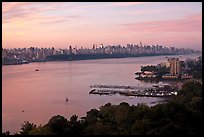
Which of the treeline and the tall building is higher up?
the treeline

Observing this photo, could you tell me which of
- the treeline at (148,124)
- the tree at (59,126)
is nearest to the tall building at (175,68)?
the treeline at (148,124)

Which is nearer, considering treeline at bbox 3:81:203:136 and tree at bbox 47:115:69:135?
treeline at bbox 3:81:203:136

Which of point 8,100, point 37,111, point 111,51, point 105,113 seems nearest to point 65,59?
point 111,51

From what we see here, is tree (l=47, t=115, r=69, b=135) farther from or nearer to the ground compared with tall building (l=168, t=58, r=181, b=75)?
farther from the ground

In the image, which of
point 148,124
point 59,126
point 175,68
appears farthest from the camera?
point 175,68

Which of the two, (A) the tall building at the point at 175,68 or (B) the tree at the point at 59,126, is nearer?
(B) the tree at the point at 59,126

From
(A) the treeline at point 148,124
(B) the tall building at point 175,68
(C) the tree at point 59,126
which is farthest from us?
(B) the tall building at point 175,68

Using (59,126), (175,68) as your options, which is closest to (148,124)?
(59,126)

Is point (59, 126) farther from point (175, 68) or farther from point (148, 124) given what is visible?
point (175, 68)

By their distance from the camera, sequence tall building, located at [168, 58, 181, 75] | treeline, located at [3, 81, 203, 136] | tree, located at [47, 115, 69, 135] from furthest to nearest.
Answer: tall building, located at [168, 58, 181, 75]
tree, located at [47, 115, 69, 135]
treeline, located at [3, 81, 203, 136]

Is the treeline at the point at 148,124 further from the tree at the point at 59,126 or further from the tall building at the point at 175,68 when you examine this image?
the tall building at the point at 175,68

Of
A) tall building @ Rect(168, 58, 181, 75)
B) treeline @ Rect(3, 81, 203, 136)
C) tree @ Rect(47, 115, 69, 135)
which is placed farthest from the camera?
tall building @ Rect(168, 58, 181, 75)

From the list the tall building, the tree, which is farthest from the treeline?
the tall building

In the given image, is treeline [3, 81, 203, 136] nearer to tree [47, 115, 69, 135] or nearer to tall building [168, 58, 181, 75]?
tree [47, 115, 69, 135]
